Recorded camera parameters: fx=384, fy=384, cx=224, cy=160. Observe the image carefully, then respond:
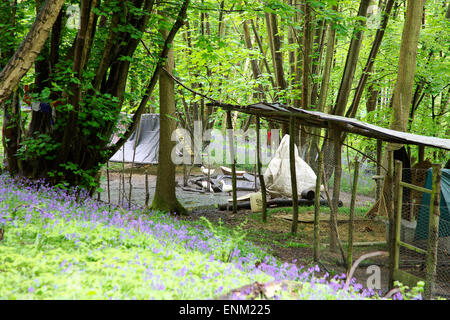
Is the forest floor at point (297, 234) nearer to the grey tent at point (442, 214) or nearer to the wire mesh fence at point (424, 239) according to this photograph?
the wire mesh fence at point (424, 239)

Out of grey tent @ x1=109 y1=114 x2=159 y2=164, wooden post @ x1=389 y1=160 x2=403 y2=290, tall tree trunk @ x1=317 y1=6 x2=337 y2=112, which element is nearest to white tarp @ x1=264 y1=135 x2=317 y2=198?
tall tree trunk @ x1=317 y1=6 x2=337 y2=112

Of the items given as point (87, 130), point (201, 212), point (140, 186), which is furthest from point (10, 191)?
point (140, 186)

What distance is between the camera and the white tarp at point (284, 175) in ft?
37.2

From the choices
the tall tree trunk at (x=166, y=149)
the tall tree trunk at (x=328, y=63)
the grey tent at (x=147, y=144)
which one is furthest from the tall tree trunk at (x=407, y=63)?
the grey tent at (x=147, y=144)

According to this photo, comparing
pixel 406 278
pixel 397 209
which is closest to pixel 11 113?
pixel 397 209

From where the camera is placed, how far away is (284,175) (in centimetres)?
1136

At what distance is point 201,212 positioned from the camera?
35.1 feet

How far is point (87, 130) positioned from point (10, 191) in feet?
6.26

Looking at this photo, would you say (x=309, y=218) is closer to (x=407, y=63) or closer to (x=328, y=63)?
(x=407, y=63)

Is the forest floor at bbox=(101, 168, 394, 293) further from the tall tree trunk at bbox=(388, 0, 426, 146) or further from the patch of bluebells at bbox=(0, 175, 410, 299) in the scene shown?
the tall tree trunk at bbox=(388, 0, 426, 146)

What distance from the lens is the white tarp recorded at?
11.4 m

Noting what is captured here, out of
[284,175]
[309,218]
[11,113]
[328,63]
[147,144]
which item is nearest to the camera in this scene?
[11,113]
